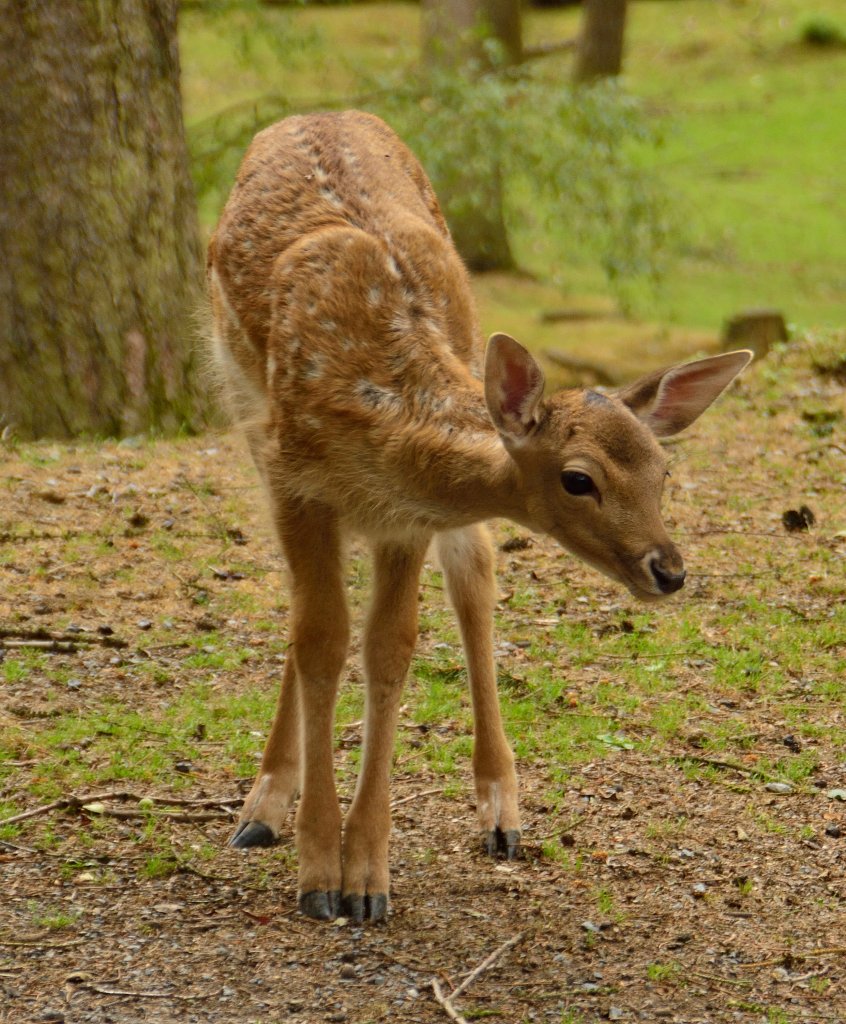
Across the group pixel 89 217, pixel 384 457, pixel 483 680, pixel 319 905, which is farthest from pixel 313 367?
pixel 89 217

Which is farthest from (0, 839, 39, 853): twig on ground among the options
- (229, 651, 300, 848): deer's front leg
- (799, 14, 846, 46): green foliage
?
(799, 14, 846, 46): green foliage

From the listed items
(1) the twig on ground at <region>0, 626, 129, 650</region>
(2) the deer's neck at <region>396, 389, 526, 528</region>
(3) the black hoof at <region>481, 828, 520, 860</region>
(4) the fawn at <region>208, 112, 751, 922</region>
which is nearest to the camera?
(4) the fawn at <region>208, 112, 751, 922</region>

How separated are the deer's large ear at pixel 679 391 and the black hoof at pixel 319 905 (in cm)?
175

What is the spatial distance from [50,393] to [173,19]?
2.34m

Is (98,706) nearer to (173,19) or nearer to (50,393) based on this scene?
(50,393)

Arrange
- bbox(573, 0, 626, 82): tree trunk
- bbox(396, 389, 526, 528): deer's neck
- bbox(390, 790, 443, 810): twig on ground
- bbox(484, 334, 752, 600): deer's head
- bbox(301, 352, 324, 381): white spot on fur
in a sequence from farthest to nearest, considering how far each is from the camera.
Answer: bbox(573, 0, 626, 82): tree trunk, bbox(390, 790, 443, 810): twig on ground, bbox(301, 352, 324, 381): white spot on fur, bbox(396, 389, 526, 528): deer's neck, bbox(484, 334, 752, 600): deer's head

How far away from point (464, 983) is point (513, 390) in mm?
1678

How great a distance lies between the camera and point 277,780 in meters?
5.46

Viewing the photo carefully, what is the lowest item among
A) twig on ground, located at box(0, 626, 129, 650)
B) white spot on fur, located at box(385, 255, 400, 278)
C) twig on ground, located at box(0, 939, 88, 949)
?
twig on ground, located at box(0, 626, 129, 650)

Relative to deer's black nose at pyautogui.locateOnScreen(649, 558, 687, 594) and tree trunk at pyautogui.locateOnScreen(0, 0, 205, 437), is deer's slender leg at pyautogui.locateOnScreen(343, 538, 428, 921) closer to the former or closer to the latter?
deer's black nose at pyautogui.locateOnScreen(649, 558, 687, 594)

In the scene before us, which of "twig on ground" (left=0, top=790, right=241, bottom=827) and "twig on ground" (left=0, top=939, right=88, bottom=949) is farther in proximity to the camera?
"twig on ground" (left=0, top=790, right=241, bottom=827)

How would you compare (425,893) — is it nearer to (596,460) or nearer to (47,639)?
(596,460)

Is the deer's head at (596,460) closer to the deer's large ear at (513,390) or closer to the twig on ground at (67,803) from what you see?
the deer's large ear at (513,390)

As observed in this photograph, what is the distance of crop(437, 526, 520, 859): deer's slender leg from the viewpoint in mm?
5348
